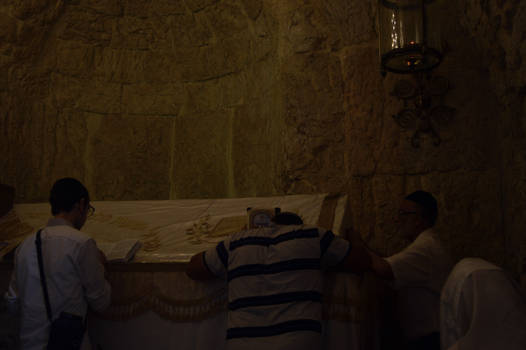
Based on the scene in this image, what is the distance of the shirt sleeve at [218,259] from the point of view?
91.0 inches


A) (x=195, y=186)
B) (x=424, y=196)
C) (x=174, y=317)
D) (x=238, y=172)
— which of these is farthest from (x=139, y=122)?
(x=424, y=196)

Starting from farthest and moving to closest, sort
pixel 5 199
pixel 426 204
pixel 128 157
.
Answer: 1. pixel 128 157
2. pixel 5 199
3. pixel 426 204

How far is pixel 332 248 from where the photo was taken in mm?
2230

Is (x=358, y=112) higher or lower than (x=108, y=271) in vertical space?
higher

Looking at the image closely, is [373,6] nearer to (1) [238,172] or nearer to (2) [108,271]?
(1) [238,172]

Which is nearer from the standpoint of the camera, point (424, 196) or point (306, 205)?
point (424, 196)

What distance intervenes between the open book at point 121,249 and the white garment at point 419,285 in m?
1.48

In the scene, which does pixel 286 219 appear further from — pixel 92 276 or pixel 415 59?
pixel 415 59

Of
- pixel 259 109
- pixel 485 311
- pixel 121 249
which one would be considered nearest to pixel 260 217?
pixel 121 249

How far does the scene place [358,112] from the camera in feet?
11.9

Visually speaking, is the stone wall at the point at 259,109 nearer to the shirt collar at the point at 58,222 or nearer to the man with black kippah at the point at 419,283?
the man with black kippah at the point at 419,283

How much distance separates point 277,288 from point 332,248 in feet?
1.21

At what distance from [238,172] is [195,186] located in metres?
0.53

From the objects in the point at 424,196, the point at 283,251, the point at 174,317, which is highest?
the point at 424,196
